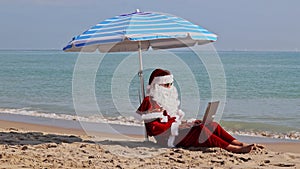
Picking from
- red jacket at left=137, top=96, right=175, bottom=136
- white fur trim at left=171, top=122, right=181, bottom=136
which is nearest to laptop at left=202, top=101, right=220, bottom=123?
white fur trim at left=171, top=122, right=181, bottom=136

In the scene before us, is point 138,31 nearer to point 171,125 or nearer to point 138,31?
point 138,31

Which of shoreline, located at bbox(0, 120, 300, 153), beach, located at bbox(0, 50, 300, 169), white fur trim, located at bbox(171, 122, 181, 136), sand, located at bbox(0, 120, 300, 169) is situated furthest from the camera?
shoreline, located at bbox(0, 120, 300, 153)

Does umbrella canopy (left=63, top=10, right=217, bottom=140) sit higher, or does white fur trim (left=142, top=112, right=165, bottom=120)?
umbrella canopy (left=63, top=10, right=217, bottom=140)

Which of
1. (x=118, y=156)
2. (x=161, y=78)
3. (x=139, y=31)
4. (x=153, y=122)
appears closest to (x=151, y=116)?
(x=153, y=122)

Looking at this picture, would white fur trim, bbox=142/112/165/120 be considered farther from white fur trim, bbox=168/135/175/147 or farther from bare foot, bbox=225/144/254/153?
bare foot, bbox=225/144/254/153

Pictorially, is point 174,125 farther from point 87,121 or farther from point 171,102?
point 87,121

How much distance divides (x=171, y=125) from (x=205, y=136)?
49 cm

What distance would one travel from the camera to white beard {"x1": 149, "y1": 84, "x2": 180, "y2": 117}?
257 inches

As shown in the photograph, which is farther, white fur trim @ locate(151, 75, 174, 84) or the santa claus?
white fur trim @ locate(151, 75, 174, 84)

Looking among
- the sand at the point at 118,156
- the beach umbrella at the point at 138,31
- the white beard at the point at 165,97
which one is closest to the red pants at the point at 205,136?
the sand at the point at 118,156

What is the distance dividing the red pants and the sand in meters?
0.10


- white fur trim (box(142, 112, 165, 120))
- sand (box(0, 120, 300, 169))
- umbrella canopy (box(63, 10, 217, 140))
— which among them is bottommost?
sand (box(0, 120, 300, 169))

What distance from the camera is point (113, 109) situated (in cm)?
1406

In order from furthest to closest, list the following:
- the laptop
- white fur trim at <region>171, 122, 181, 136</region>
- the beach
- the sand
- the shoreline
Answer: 1. the shoreline
2. white fur trim at <region>171, 122, 181, 136</region>
3. the laptop
4. the beach
5. the sand
